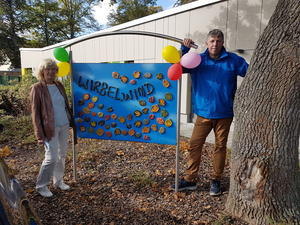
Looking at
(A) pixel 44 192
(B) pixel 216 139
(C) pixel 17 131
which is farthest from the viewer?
(C) pixel 17 131

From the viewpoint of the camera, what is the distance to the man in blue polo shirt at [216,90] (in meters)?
2.83

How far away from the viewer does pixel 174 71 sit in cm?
286

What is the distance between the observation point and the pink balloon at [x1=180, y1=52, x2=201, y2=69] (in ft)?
9.04

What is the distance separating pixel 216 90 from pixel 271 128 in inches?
30.9

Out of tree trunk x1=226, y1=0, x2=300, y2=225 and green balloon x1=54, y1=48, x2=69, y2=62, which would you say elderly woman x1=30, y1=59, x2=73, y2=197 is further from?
tree trunk x1=226, y1=0, x2=300, y2=225

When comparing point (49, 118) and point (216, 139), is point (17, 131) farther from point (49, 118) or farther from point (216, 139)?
point (216, 139)

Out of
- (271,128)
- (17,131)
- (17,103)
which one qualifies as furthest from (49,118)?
(17,103)

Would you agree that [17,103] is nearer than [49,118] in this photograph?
No

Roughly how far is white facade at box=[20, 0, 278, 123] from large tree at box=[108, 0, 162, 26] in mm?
24798

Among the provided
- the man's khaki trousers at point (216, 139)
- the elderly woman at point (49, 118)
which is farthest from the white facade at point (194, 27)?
the man's khaki trousers at point (216, 139)

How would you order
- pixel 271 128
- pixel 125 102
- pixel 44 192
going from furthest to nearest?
pixel 125 102
pixel 44 192
pixel 271 128

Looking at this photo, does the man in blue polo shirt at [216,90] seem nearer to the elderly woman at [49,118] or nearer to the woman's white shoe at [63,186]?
the elderly woman at [49,118]

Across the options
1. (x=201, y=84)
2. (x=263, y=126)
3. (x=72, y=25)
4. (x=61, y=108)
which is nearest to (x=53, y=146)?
(x=61, y=108)

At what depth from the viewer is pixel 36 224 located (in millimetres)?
1409
